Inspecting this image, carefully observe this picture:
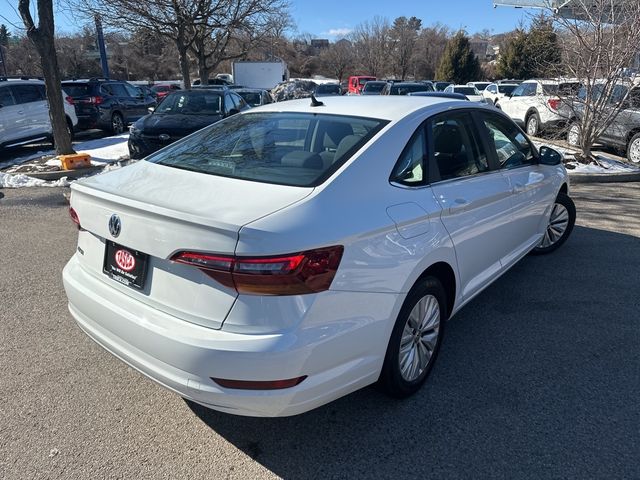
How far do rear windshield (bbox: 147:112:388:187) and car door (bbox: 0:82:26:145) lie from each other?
10.0m

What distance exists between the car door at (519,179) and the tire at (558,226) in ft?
2.09

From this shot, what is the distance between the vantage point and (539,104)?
46.1 ft

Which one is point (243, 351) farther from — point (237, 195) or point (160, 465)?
point (160, 465)

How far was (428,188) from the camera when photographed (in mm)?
2869

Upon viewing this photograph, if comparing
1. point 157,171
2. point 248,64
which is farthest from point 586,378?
point 248,64

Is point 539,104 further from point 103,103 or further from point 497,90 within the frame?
point 103,103

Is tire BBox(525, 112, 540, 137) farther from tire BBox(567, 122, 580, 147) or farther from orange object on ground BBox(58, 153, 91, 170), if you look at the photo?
orange object on ground BBox(58, 153, 91, 170)

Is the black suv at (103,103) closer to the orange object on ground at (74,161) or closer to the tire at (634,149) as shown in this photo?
the orange object on ground at (74,161)

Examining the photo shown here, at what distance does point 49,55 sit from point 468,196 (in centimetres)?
899

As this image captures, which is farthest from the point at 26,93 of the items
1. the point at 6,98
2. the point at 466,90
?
the point at 466,90

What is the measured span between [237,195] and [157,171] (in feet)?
2.52

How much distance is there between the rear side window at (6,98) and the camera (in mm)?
11430

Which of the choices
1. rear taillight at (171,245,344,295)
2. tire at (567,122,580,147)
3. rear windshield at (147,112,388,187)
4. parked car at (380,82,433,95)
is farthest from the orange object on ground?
parked car at (380,82,433,95)

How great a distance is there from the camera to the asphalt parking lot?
246 cm
